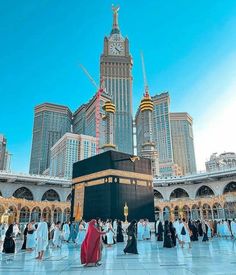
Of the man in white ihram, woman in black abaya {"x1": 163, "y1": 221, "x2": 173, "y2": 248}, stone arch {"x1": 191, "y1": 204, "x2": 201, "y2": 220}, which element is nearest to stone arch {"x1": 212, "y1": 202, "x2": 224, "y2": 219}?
stone arch {"x1": 191, "y1": 204, "x2": 201, "y2": 220}

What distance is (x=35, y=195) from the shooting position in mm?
37219

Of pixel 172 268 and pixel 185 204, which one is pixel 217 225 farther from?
pixel 185 204

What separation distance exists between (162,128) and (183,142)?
16.4m

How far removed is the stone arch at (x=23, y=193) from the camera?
37.8m

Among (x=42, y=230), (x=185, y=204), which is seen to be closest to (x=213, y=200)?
(x=185, y=204)

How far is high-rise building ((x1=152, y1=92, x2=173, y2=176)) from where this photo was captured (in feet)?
335

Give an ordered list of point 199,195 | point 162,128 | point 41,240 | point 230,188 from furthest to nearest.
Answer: point 162,128 < point 199,195 < point 230,188 < point 41,240

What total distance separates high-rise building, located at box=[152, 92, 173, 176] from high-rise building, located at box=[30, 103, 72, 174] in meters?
43.0

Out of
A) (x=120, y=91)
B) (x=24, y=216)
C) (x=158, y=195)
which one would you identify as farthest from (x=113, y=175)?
(x=120, y=91)

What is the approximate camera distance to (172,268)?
5441 millimetres

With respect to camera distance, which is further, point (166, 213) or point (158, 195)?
point (158, 195)

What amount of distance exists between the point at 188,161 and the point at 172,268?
113445mm

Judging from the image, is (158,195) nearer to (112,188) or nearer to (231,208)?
(231,208)

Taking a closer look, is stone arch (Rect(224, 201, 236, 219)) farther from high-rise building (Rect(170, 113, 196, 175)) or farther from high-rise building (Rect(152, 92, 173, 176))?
high-rise building (Rect(170, 113, 196, 175))
